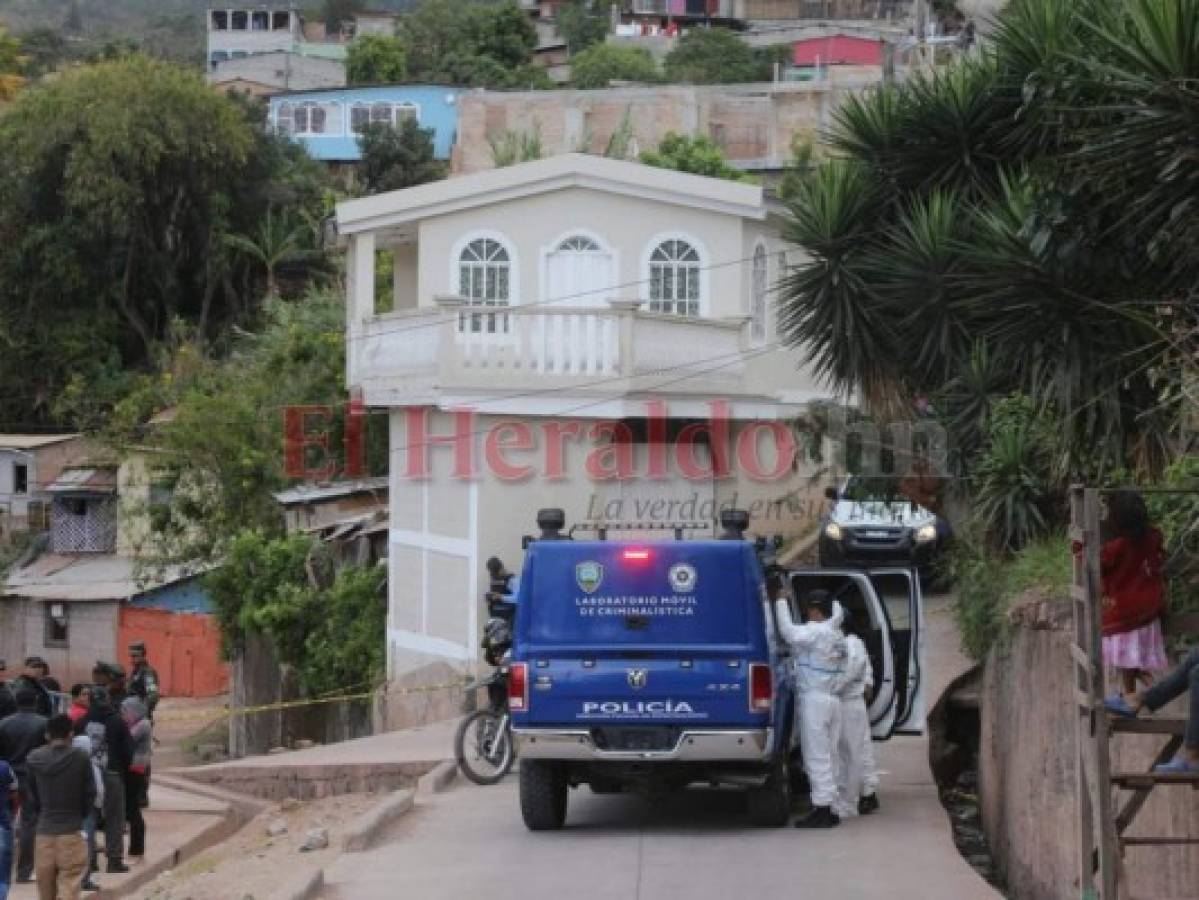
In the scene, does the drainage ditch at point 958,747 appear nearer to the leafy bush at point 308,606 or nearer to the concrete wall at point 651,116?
the leafy bush at point 308,606

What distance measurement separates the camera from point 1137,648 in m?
13.3

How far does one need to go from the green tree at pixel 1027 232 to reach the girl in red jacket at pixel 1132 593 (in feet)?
3.81

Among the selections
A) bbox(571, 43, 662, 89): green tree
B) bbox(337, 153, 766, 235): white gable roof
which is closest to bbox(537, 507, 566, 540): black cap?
bbox(337, 153, 766, 235): white gable roof

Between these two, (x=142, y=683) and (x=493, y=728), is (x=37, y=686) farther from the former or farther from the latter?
(x=493, y=728)

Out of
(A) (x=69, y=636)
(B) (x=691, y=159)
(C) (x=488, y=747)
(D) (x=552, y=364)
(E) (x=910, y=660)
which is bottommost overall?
(A) (x=69, y=636)

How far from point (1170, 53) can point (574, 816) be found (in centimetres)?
850

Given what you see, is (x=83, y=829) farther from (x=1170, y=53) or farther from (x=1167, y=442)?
(x=1170, y=53)

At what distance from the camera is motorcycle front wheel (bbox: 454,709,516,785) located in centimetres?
2016

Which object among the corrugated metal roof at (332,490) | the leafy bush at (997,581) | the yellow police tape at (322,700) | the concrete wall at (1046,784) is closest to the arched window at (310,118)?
the yellow police tape at (322,700)

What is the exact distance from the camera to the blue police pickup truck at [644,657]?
→ 1638cm

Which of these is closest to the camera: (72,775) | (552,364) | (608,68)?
(72,775)

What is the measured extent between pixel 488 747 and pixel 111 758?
3359 mm

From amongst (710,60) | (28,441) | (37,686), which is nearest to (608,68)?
(710,60)

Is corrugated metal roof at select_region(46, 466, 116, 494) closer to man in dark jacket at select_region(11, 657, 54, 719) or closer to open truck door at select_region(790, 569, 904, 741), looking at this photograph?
man in dark jacket at select_region(11, 657, 54, 719)
